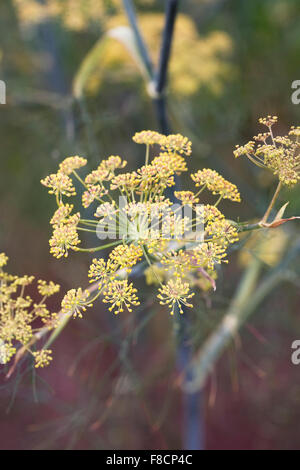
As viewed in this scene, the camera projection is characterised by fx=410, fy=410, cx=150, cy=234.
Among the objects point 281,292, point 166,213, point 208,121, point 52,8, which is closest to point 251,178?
point 208,121

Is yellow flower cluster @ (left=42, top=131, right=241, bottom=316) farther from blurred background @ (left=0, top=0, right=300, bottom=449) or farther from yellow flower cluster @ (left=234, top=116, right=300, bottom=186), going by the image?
blurred background @ (left=0, top=0, right=300, bottom=449)

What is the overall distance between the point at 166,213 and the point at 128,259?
19 centimetres

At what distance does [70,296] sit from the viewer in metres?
1.20

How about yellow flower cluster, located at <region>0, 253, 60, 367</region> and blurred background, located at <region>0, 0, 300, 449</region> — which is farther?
blurred background, located at <region>0, 0, 300, 449</region>

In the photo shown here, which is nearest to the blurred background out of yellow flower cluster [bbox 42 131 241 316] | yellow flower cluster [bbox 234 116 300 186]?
yellow flower cluster [bbox 42 131 241 316]

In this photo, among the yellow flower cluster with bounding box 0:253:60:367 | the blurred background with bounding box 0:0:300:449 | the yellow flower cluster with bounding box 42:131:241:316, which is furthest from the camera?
the blurred background with bounding box 0:0:300:449

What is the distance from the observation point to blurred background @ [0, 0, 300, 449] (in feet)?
9.59

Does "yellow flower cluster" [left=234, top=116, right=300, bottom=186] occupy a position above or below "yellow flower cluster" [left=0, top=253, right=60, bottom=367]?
above

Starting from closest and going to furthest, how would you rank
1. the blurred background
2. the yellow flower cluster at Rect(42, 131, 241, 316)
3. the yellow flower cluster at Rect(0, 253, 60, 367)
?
1. the yellow flower cluster at Rect(42, 131, 241, 316)
2. the yellow flower cluster at Rect(0, 253, 60, 367)
3. the blurred background

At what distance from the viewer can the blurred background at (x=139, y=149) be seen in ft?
9.59

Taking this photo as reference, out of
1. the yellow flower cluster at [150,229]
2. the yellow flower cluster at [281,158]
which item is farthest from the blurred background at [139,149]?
the yellow flower cluster at [281,158]

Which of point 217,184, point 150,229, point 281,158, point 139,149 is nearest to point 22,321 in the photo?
point 150,229

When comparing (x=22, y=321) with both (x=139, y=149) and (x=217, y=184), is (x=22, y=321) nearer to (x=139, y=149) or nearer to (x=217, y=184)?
(x=217, y=184)
